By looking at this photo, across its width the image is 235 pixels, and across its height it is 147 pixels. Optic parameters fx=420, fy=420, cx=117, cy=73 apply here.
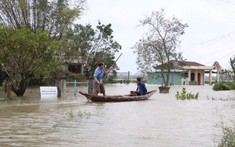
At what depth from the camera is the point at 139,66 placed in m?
44.3

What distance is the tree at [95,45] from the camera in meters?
47.8

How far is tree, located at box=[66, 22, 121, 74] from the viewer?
47844mm

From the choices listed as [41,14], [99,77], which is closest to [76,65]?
[41,14]

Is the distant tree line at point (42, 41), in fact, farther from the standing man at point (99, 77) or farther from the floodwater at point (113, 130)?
the floodwater at point (113, 130)

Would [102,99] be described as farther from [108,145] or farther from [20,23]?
[20,23]

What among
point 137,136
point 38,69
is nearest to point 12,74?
point 38,69

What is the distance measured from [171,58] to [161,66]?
1237 mm

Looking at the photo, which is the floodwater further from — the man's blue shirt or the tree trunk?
the tree trunk

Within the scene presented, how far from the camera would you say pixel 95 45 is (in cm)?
4931

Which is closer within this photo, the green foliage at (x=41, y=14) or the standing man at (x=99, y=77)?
the standing man at (x=99, y=77)

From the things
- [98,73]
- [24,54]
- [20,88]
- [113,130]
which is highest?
[24,54]

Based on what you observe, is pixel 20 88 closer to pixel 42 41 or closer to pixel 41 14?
pixel 42 41

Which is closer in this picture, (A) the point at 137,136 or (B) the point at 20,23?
(A) the point at 137,136

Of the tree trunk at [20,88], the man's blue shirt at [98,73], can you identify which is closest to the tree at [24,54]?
the tree trunk at [20,88]
